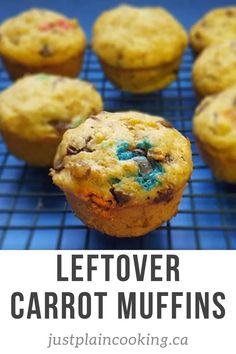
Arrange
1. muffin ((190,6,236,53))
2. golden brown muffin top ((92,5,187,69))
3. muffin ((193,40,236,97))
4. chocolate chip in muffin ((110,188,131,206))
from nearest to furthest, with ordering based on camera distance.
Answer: chocolate chip in muffin ((110,188,131,206)) < muffin ((193,40,236,97)) < golden brown muffin top ((92,5,187,69)) < muffin ((190,6,236,53))

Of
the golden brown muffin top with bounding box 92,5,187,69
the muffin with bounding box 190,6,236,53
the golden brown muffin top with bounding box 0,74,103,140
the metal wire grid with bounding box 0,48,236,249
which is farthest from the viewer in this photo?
the muffin with bounding box 190,6,236,53

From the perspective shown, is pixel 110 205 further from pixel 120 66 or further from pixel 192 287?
pixel 120 66

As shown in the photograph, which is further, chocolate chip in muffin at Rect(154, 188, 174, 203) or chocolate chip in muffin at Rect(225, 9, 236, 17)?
chocolate chip in muffin at Rect(225, 9, 236, 17)

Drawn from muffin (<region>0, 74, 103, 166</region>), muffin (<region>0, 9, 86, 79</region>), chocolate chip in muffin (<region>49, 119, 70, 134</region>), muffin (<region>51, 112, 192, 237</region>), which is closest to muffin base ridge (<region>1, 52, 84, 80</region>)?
muffin (<region>0, 9, 86, 79</region>)

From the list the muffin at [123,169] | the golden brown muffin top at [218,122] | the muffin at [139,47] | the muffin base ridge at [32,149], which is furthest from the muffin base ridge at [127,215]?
the muffin at [139,47]

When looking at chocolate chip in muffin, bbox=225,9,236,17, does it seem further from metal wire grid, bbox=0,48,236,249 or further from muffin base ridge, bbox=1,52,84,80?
muffin base ridge, bbox=1,52,84,80

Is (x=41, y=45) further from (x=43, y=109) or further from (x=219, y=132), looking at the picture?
(x=219, y=132)

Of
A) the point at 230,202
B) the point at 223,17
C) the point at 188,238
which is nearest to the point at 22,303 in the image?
the point at 188,238

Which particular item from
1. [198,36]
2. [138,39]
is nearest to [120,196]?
[138,39]
